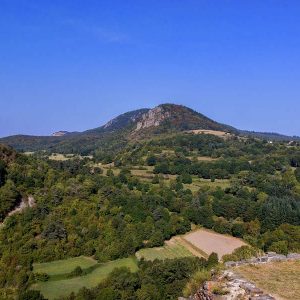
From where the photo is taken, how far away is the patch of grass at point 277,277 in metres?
15.8

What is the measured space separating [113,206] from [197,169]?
5487 cm

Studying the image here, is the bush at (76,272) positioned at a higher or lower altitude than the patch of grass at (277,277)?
lower

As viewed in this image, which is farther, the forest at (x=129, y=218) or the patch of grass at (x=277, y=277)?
the forest at (x=129, y=218)

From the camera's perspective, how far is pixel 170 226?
7631 centimetres

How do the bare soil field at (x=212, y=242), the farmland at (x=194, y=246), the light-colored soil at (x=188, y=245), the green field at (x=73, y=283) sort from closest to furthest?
the green field at (x=73, y=283) < the light-colored soil at (x=188, y=245) < the farmland at (x=194, y=246) < the bare soil field at (x=212, y=242)

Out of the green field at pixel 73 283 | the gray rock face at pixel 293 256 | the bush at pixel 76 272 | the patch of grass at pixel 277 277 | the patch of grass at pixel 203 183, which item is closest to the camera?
the patch of grass at pixel 277 277

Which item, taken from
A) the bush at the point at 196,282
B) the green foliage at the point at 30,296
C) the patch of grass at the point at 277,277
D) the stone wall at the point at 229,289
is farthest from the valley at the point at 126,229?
the stone wall at the point at 229,289

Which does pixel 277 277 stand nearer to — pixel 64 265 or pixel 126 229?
pixel 64 265

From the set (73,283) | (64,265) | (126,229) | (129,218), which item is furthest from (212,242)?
(73,283)

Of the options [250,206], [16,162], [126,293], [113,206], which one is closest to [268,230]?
[250,206]

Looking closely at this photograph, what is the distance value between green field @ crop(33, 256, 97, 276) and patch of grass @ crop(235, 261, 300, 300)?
41399mm

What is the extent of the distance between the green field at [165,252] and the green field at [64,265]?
24.1ft

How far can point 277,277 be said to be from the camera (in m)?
17.7

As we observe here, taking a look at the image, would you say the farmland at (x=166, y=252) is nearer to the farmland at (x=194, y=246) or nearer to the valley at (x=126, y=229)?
the farmland at (x=194, y=246)
